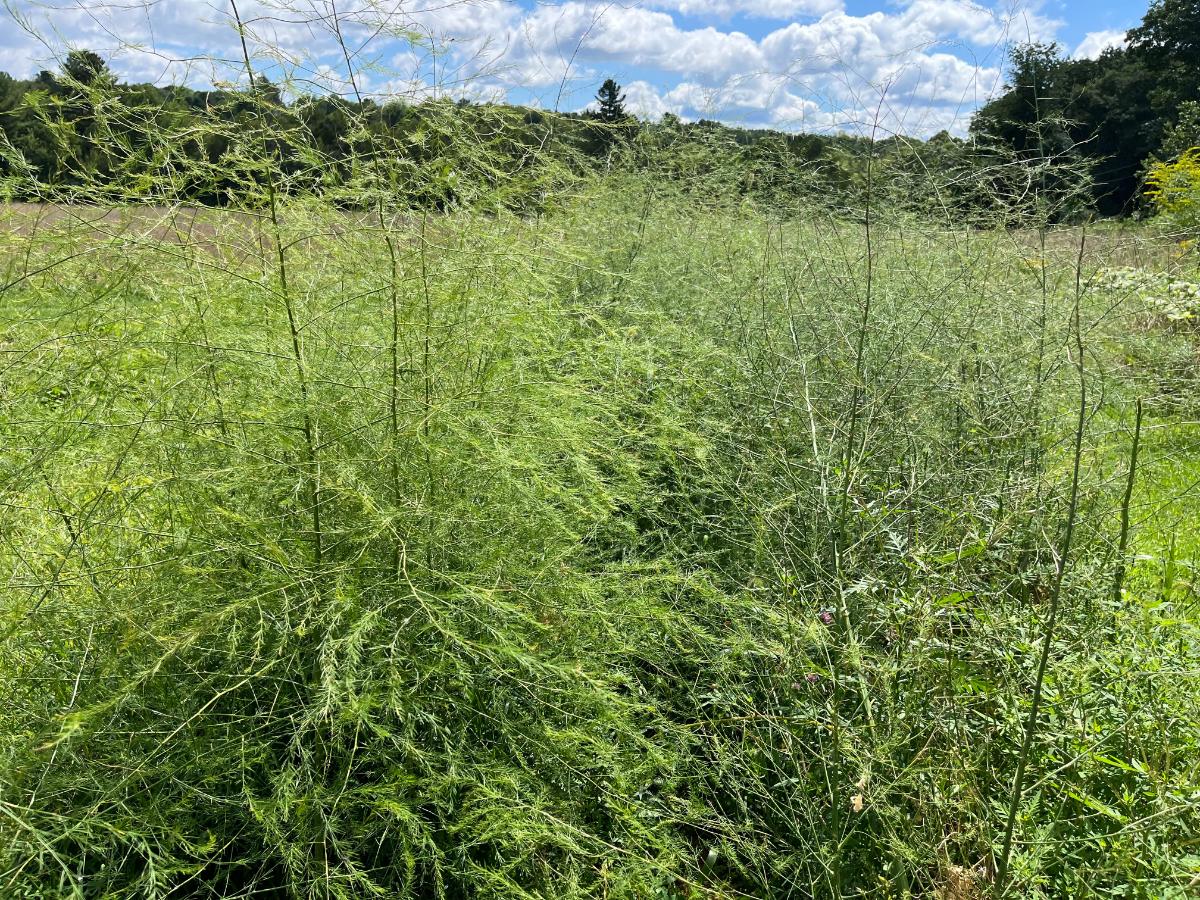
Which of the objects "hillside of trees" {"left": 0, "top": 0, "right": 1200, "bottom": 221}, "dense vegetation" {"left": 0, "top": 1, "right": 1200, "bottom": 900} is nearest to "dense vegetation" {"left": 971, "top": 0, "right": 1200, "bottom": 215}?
"hillside of trees" {"left": 0, "top": 0, "right": 1200, "bottom": 221}

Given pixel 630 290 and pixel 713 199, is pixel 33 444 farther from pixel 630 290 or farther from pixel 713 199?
pixel 713 199

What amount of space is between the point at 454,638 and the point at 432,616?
61 millimetres

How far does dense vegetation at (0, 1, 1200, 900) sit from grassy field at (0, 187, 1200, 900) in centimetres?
1

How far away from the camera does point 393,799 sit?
4.56 feet

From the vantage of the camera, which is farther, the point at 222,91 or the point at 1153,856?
the point at 222,91

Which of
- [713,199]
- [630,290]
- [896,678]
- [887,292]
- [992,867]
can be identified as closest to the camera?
[992,867]

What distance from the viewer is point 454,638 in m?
1.38

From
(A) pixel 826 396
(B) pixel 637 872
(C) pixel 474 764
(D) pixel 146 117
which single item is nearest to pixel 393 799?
(C) pixel 474 764

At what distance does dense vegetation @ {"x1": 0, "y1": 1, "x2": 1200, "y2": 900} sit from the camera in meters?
1.40

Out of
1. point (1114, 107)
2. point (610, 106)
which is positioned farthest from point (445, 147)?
point (1114, 107)

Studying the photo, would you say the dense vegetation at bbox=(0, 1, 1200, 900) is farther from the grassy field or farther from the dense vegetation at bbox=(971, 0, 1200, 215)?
the dense vegetation at bbox=(971, 0, 1200, 215)

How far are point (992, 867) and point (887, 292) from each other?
2.17 m

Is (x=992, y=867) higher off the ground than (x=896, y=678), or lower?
lower

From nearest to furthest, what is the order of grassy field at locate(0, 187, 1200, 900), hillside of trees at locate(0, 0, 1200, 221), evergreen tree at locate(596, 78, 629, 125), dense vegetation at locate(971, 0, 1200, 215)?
grassy field at locate(0, 187, 1200, 900), hillside of trees at locate(0, 0, 1200, 221), dense vegetation at locate(971, 0, 1200, 215), evergreen tree at locate(596, 78, 629, 125)
